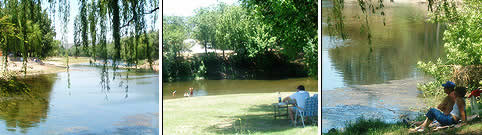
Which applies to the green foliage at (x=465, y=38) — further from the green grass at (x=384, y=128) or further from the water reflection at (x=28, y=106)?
the water reflection at (x=28, y=106)

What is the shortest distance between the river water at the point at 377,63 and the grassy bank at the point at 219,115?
409mm

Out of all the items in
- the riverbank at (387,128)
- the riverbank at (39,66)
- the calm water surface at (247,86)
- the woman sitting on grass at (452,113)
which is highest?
the riverbank at (39,66)

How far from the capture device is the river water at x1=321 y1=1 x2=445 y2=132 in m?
4.31

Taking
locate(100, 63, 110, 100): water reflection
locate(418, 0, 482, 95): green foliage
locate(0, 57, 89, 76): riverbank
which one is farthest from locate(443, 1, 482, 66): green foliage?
locate(0, 57, 89, 76): riverbank

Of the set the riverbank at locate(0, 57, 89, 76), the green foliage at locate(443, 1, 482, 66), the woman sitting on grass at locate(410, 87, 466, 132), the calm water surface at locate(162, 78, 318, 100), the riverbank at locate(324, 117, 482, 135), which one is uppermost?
the green foliage at locate(443, 1, 482, 66)

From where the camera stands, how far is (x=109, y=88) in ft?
14.4

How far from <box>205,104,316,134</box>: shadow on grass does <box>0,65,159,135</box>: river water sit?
25.9 inches

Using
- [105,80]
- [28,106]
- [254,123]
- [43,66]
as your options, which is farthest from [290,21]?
[28,106]

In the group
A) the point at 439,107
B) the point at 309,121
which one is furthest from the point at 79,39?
the point at 439,107

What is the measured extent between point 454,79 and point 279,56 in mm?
1649

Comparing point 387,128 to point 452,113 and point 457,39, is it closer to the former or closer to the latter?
point 452,113

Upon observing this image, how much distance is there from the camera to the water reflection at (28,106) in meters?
4.32

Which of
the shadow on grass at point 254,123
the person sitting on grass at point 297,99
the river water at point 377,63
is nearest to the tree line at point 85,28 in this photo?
the shadow on grass at point 254,123

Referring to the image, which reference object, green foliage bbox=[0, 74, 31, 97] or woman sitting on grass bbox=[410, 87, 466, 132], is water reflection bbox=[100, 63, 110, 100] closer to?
green foliage bbox=[0, 74, 31, 97]
